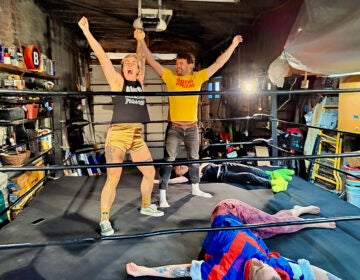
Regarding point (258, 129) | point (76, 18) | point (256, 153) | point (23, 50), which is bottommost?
point (256, 153)

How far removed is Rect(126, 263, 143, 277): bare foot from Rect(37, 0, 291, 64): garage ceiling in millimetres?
3436

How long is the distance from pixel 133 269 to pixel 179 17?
480 centimetres

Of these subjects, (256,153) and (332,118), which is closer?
(332,118)

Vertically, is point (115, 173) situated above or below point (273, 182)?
above

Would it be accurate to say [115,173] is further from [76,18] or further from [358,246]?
[76,18]

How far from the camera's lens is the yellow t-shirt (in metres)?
2.55

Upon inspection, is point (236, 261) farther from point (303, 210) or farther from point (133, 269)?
point (303, 210)

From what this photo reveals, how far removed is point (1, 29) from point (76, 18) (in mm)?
2576

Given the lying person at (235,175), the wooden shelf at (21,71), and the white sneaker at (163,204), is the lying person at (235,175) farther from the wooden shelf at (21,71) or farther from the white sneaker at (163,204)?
the wooden shelf at (21,71)

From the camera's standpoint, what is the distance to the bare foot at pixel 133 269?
1.55 meters

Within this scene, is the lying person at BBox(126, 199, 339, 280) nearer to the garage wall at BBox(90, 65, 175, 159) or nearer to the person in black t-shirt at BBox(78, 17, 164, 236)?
the person in black t-shirt at BBox(78, 17, 164, 236)

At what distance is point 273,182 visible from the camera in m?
3.05

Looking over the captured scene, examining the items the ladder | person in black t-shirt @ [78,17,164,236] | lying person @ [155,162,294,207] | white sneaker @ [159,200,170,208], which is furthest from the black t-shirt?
the ladder

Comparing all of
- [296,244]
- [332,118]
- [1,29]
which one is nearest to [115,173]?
[296,244]
